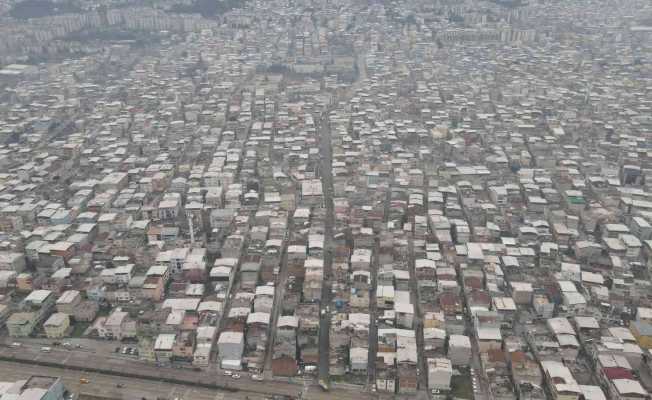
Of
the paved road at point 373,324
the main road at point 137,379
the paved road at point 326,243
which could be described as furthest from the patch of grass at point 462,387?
the paved road at point 326,243

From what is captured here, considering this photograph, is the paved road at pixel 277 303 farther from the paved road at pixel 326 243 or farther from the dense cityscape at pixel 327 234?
the paved road at pixel 326 243

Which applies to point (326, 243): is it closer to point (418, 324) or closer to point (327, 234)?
point (327, 234)

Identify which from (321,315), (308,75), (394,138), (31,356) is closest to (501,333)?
(321,315)

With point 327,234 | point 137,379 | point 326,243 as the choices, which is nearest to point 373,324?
point 326,243

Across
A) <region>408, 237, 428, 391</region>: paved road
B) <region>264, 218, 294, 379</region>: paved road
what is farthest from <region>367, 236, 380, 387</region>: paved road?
<region>264, 218, 294, 379</region>: paved road

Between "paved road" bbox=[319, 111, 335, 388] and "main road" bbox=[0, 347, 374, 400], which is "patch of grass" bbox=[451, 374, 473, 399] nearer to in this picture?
"main road" bbox=[0, 347, 374, 400]

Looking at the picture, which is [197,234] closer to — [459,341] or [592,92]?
[459,341]
